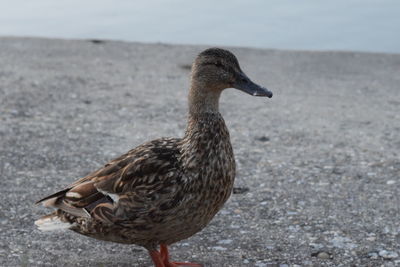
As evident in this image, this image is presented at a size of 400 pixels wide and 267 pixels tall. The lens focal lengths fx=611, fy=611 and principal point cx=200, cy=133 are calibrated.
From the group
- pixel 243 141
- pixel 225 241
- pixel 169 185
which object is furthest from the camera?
pixel 243 141

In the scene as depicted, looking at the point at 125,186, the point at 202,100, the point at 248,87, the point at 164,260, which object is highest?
the point at 248,87

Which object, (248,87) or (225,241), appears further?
(225,241)

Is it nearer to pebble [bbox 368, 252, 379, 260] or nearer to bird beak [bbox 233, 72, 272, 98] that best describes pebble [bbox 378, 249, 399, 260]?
pebble [bbox 368, 252, 379, 260]

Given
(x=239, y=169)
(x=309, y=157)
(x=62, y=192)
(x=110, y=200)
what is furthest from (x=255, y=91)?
(x=309, y=157)

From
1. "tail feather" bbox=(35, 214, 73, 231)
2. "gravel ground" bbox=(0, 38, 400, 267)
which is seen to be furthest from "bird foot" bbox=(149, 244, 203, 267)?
"tail feather" bbox=(35, 214, 73, 231)

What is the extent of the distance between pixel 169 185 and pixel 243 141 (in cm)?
405

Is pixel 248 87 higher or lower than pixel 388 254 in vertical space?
higher

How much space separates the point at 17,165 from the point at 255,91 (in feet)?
11.2

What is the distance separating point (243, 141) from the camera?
26.6ft

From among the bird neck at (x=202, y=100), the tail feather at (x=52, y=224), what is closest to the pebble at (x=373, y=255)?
the bird neck at (x=202, y=100)

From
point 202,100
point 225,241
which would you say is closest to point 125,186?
point 202,100

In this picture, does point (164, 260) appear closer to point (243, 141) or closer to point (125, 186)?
point (125, 186)

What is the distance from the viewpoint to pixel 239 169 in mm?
7070

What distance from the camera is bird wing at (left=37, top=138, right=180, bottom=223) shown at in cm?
415
